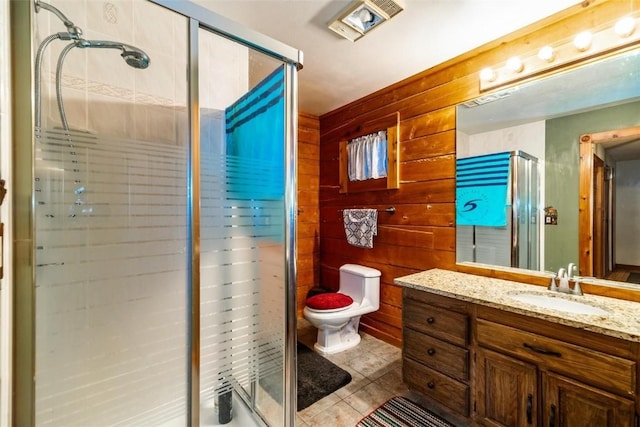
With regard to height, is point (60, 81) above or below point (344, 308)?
above

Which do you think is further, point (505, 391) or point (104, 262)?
point (505, 391)

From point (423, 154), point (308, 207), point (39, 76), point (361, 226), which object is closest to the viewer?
point (39, 76)

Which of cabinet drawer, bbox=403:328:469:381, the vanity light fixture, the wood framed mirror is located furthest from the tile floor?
the vanity light fixture

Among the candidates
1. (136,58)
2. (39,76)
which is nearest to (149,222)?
(39,76)

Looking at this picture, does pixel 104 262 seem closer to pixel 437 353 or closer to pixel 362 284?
pixel 437 353

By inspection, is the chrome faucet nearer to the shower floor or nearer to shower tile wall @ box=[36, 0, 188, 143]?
the shower floor

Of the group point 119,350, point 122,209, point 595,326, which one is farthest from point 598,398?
point 122,209

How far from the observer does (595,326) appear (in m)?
1.05

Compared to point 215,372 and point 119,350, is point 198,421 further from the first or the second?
point 119,350

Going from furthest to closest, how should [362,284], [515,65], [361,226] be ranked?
1. [361,226]
2. [362,284]
3. [515,65]

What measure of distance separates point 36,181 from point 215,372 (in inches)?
34.4

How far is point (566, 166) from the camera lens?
156 cm

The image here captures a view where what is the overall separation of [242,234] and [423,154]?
163cm

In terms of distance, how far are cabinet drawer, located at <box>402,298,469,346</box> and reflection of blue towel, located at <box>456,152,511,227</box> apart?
2.36 feet
